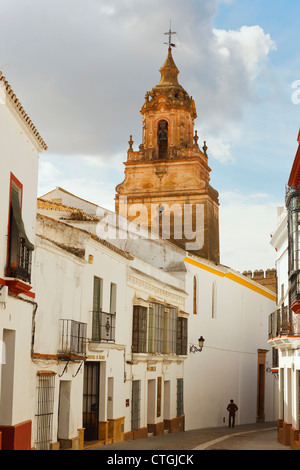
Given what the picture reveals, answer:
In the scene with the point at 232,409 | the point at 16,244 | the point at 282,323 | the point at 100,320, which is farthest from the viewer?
the point at 232,409

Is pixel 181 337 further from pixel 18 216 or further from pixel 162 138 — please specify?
pixel 162 138

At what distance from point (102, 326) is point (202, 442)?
5.61 m

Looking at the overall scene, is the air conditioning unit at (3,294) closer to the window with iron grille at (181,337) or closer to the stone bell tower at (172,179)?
the window with iron grille at (181,337)

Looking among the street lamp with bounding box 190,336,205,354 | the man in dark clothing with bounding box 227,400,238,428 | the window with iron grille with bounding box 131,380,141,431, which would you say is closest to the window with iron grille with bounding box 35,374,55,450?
the window with iron grille with bounding box 131,380,141,431

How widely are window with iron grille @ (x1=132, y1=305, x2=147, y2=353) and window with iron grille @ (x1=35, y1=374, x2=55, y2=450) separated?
637cm

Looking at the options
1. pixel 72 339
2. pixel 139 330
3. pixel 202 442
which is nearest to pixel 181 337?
pixel 139 330

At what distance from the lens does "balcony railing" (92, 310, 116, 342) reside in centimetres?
1745

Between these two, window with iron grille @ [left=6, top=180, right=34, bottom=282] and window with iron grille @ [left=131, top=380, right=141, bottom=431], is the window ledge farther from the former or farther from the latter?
window with iron grille @ [left=131, top=380, right=141, bottom=431]

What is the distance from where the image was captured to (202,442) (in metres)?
20.9

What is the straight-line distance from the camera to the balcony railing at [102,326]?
57.3ft

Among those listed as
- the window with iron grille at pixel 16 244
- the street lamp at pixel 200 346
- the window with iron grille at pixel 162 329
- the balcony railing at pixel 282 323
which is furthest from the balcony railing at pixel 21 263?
the street lamp at pixel 200 346

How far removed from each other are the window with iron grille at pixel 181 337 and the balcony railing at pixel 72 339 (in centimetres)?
936
